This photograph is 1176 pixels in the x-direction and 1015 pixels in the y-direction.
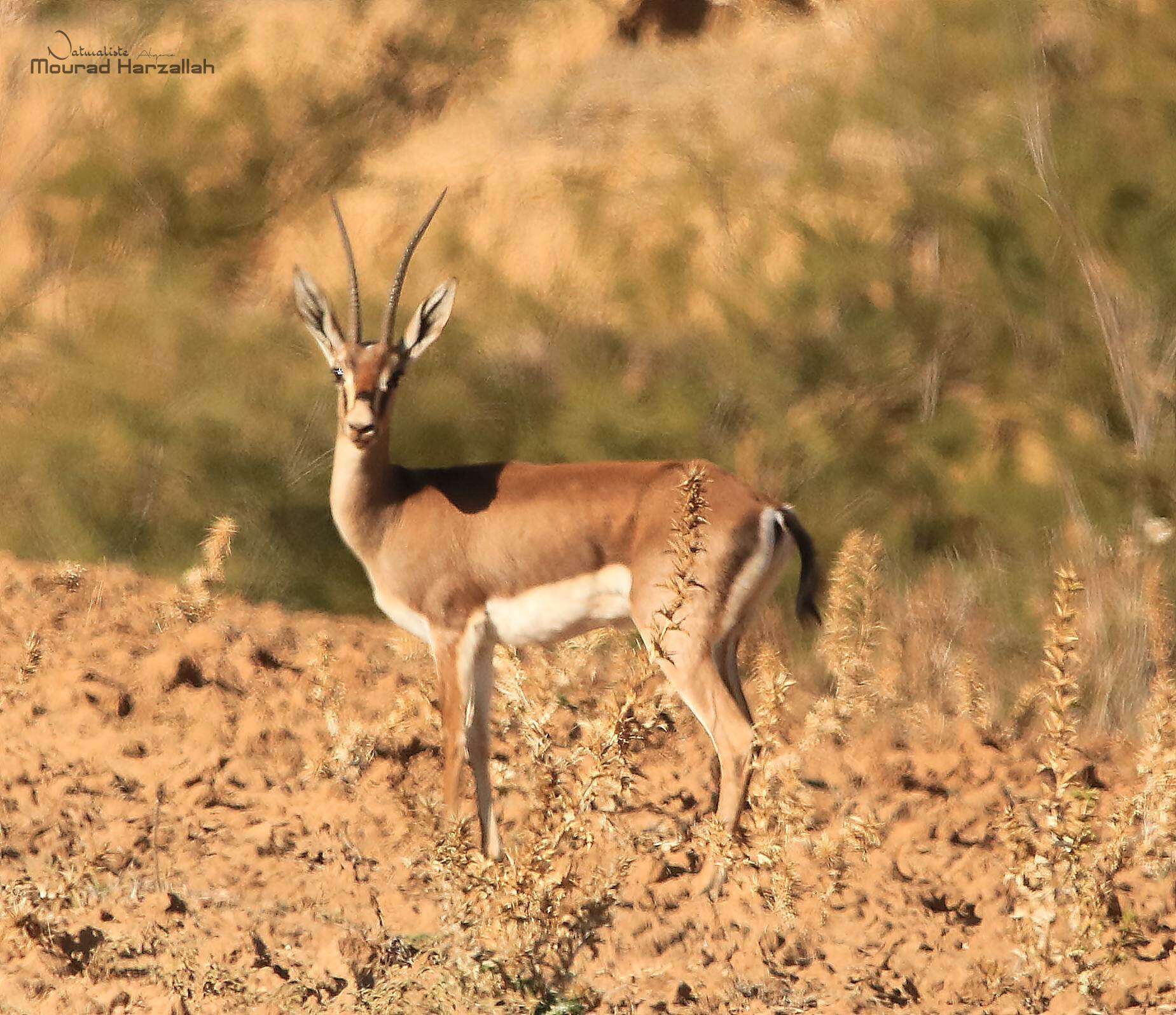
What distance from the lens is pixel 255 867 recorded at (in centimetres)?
556

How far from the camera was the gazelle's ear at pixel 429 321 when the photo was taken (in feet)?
20.4

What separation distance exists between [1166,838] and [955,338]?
4.75 meters

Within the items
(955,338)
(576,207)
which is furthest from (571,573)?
(576,207)

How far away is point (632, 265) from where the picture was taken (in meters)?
11.3

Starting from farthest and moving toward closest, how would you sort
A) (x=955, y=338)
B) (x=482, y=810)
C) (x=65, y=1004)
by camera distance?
(x=955, y=338), (x=482, y=810), (x=65, y=1004)

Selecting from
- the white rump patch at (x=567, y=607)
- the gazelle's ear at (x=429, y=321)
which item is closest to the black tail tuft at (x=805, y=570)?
the white rump patch at (x=567, y=607)

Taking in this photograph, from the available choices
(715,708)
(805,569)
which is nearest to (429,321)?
(805,569)

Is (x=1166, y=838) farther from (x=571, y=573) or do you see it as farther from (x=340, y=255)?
(x=340, y=255)

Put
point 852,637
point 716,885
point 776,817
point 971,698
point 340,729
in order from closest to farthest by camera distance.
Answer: point 716,885 < point 776,817 < point 340,729 < point 971,698 < point 852,637

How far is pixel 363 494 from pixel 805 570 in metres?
1.74

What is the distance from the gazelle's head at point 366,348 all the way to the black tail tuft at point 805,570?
1.53 m

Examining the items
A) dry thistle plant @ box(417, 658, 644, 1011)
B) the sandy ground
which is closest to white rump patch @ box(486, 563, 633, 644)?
the sandy ground

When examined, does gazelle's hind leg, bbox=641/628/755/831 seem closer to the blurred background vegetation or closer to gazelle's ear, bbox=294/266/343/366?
gazelle's ear, bbox=294/266/343/366

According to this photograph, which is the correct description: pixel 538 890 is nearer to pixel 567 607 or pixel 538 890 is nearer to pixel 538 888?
pixel 538 888
